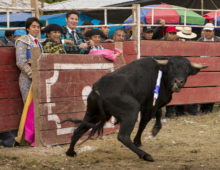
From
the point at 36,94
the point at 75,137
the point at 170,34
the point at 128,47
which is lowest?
the point at 75,137

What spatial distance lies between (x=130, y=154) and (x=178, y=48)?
3.62 meters

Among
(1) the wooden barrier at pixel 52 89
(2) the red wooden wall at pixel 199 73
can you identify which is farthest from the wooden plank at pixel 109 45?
(2) the red wooden wall at pixel 199 73

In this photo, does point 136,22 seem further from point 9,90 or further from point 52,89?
point 9,90

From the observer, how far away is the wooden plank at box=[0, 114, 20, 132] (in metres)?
5.72

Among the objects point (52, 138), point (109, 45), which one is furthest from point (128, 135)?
point (109, 45)

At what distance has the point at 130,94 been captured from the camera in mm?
5016

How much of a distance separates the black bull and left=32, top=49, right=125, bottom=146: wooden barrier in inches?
24.4

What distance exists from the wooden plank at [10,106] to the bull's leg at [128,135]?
175 centimetres

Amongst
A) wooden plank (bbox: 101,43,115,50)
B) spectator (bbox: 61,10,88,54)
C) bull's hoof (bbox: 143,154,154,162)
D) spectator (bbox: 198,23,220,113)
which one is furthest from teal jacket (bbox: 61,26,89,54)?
spectator (bbox: 198,23,220,113)

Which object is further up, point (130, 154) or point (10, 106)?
point (10, 106)

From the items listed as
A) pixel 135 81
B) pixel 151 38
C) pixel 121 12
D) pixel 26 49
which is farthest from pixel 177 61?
pixel 121 12

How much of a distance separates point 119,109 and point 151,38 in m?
3.84

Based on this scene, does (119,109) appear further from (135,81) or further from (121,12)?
(121,12)

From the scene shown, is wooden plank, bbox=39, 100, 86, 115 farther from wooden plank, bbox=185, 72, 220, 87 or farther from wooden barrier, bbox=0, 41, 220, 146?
wooden plank, bbox=185, 72, 220, 87
